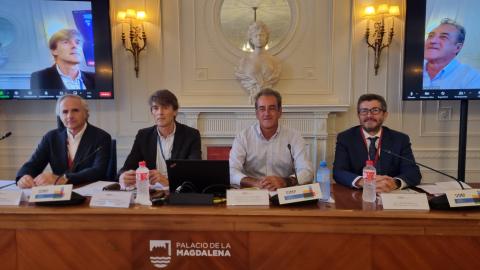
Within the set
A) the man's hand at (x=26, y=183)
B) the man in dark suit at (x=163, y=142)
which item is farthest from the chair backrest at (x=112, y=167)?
the man's hand at (x=26, y=183)

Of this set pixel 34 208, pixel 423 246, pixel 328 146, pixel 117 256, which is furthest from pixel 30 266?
pixel 328 146

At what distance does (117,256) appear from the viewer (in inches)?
51.6

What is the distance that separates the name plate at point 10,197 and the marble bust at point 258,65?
230cm

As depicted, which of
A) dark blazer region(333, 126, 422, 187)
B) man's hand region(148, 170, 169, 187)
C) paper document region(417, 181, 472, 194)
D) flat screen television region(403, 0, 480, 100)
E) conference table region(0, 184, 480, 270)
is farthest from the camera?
flat screen television region(403, 0, 480, 100)

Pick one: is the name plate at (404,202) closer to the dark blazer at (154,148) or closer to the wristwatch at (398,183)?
the wristwatch at (398,183)

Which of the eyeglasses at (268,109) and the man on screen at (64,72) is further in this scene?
the man on screen at (64,72)

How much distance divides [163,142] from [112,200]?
75cm

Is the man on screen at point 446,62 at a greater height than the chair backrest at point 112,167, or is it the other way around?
the man on screen at point 446,62

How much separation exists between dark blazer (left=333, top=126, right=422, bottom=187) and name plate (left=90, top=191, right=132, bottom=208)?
1117 millimetres

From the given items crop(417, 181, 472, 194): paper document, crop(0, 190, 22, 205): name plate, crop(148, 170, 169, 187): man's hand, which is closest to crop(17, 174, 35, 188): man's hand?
crop(0, 190, 22, 205): name plate

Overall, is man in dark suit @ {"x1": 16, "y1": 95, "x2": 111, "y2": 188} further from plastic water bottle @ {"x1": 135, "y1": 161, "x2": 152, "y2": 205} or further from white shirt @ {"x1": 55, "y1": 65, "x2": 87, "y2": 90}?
white shirt @ {"x1": 55, "y1": 65, "x2": 87, "y2": 90}

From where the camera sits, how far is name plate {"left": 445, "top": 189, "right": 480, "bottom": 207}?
1.28 metres

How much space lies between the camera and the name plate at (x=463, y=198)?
1.28 meters

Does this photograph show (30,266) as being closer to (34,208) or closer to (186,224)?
(34,208)
